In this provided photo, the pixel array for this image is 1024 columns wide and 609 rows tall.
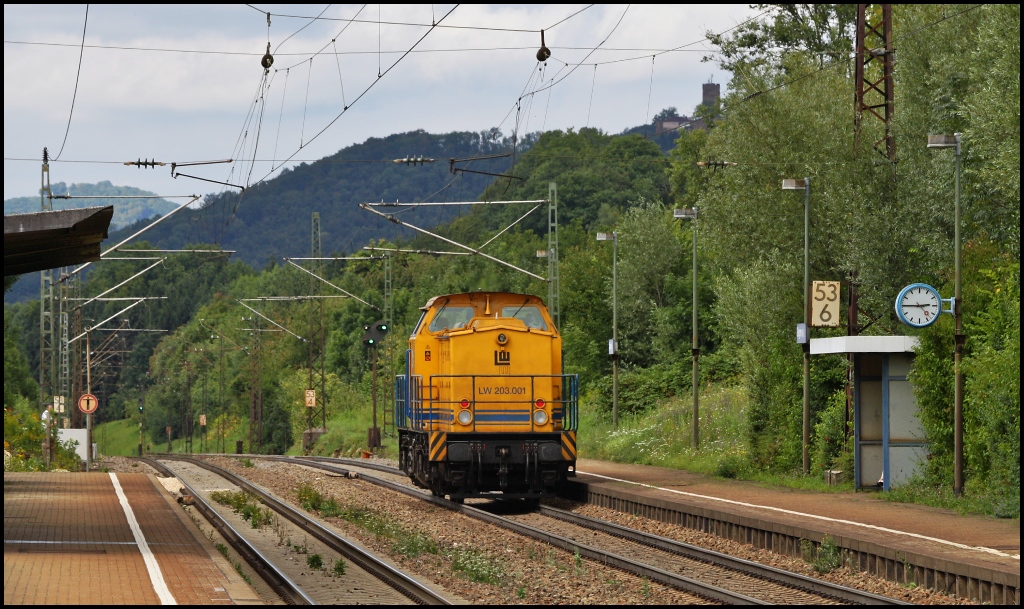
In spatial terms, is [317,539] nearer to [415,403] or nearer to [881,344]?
[415,403]

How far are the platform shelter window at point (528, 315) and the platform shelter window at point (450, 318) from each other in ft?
2.51

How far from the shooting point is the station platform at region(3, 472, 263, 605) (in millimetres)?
12219

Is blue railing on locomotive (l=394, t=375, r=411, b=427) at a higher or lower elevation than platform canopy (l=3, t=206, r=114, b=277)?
lower

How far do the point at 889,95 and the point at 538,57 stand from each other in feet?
29.3

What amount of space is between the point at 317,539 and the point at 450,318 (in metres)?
5.60

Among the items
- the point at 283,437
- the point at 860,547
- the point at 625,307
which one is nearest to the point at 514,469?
the point at 860,547

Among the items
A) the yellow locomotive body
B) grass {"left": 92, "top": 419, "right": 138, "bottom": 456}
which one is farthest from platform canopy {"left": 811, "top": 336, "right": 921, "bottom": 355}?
grass {"left": 92, "top": 419, "right": 138, "bottom": 456}

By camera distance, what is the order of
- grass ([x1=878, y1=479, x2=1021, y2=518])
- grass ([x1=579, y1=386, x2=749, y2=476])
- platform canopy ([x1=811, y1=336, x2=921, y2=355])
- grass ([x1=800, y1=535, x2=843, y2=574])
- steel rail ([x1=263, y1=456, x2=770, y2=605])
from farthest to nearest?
grass ([x1=579, y1=386, x2=749, y2=476]), platform canopy ([x1=811, y1=336, x2=921, y2=355]), grass ([x1=878, y1=479, x2=1021, y2=518]), grass ([x1=800, y1=535, x2=843, y2=574]), steel rail ([x1=263, y1=456, x2=770, y2=605])

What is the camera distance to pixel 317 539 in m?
19.7

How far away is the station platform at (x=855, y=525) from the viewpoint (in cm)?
1288

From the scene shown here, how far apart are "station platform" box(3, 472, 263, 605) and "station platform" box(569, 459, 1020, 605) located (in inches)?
287

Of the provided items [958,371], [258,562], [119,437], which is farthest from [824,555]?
[119,437]

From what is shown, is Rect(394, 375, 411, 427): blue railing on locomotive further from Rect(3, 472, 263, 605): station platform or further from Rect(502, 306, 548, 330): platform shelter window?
Rect(3, 472, 263, 605): station platform

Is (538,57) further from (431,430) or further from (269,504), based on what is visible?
(269,504)
